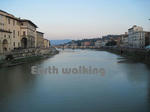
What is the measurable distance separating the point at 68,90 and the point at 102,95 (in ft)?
6.82

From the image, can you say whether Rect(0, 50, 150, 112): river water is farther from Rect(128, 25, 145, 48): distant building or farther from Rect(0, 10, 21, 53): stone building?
Rect(128, 25, 145, 48): distant building

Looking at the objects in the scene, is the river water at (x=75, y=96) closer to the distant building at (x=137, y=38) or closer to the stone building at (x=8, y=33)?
the stone building at (x=8, y=33)

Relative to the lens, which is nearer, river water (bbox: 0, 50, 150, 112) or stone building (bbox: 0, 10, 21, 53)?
river water (bbox: 0, 50, 150, 112)

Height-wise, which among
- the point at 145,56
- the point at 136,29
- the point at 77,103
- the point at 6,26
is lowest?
the point at 77,103

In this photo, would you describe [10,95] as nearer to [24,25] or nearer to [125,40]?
[24,25]

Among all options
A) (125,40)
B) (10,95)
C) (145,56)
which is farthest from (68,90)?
(125,40)

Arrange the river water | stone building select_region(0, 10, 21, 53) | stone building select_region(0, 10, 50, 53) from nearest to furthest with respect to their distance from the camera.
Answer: the river water, stone building select_region(0, 10, 21, 53), stone building select_region(0, 10, 50, 53)

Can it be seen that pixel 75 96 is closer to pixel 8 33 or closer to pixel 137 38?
pixel 8 33

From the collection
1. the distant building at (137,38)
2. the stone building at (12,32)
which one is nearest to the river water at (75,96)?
the stone building at (12,32)

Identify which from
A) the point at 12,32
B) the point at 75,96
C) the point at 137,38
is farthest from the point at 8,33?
the point at 137,38

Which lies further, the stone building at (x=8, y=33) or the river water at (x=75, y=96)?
the stone building at (x=8, y=33)

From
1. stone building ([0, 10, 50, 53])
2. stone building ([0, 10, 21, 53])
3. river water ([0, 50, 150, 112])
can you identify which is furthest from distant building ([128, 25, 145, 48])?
river water ([0, 50, 150, 112])

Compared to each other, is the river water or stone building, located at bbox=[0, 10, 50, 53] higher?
stone building, located at bbox=[0, 10, 50, 53]

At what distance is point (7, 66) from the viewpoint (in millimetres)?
18594
